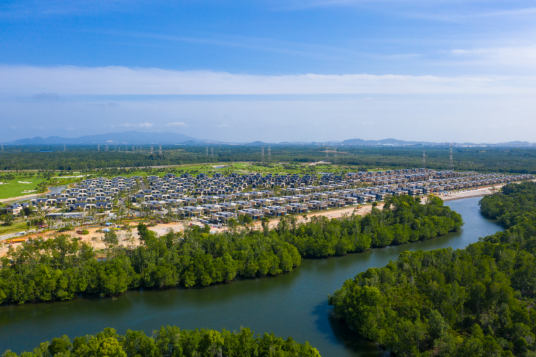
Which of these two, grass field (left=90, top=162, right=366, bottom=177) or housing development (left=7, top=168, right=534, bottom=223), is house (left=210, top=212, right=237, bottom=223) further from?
grass field (left=90, top=162, right=366, bottom=177)

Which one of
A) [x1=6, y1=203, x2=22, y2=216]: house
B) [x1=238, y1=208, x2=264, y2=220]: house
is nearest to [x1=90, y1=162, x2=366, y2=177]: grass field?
[x1=6, y1=203, x2=22, y2=216]: house

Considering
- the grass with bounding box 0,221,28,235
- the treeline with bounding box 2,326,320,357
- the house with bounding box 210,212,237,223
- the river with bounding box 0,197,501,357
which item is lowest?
the river with bounding box 0,197,501,357

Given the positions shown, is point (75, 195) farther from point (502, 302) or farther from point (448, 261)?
point (502, 302)

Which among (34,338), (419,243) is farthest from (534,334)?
(34,338)

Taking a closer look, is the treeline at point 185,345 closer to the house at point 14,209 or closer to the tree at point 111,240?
the tree at point 111,240

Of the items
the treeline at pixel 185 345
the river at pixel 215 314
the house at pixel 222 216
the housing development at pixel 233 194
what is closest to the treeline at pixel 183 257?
the river at pixel 215 314
